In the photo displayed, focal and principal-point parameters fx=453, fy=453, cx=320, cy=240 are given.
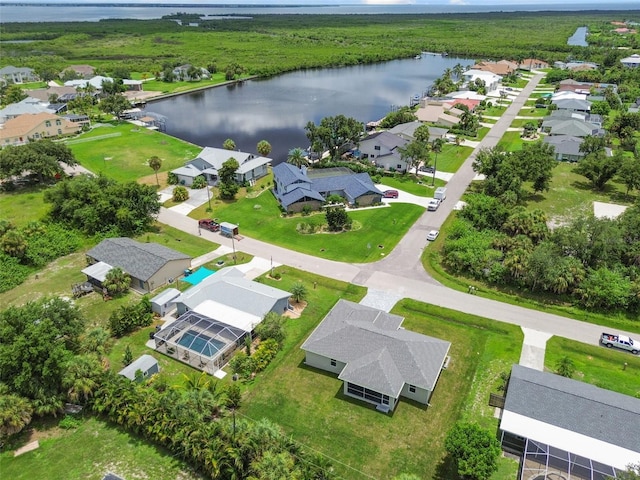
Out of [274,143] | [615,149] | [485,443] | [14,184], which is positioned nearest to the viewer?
[485,443]

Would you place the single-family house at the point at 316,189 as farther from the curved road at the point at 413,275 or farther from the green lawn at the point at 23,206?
the green lawn at the point at 23,206

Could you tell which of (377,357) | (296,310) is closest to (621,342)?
(377,357)

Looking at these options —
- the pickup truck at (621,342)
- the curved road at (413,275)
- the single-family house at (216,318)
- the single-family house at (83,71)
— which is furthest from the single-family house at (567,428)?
the single-family house at (83,71)

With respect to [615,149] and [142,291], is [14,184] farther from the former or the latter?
[615,149]

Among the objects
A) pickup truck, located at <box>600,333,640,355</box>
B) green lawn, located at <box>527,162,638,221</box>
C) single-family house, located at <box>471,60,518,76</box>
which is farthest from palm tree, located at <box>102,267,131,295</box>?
single-family house, located at <box>471,60,518,76</box>

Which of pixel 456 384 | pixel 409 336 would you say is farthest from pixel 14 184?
pixel 456 384

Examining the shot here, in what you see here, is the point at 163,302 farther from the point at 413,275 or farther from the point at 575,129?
the point at 575,129
